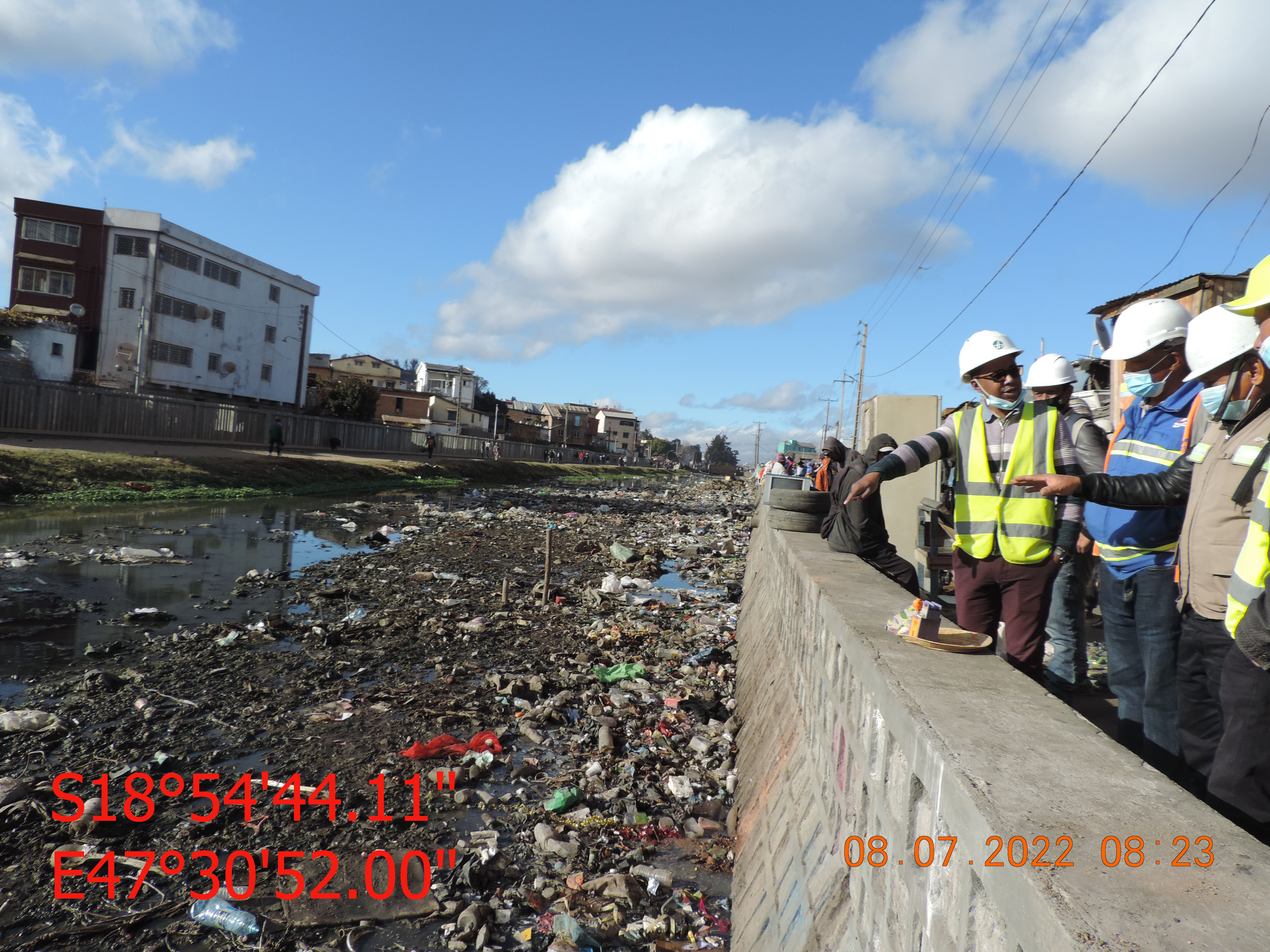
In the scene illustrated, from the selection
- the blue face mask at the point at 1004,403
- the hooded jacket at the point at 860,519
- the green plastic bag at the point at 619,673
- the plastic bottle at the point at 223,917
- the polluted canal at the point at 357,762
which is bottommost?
the plastic bottle at the point at 223,917

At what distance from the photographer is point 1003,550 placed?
10.3 ft

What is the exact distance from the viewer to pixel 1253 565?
5.96 feet

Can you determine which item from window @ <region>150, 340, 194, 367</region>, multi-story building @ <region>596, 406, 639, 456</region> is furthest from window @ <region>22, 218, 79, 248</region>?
multi-story building @ <region>596, 406, 639, 456</region>

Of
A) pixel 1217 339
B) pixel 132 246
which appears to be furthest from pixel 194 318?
pixel 1217 339

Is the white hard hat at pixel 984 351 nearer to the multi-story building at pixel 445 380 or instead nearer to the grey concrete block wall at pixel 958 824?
the grey concrete block wall at pixel 958 824

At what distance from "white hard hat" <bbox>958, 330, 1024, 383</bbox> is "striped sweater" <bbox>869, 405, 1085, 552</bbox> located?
7.3 inches

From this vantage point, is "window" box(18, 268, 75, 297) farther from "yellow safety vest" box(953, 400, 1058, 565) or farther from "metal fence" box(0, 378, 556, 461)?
"yellow safety vest" box(953, 400, 1058, 565)

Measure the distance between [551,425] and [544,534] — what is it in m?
78.5

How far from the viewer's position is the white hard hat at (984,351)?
3287 millimetres

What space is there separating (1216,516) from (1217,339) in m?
0.55

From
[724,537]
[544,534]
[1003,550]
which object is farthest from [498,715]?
[724,537]

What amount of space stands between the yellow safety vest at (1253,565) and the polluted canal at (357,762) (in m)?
2.31

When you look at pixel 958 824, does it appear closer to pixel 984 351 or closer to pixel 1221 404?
pixel 1221 404

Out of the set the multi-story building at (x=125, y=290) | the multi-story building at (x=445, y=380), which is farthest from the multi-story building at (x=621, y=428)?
the multi-story building at (x=125, y=290)
